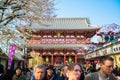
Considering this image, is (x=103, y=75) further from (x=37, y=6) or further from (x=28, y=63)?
(x=28, y=63)

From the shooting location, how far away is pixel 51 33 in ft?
135

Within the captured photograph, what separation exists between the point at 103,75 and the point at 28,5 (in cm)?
1145

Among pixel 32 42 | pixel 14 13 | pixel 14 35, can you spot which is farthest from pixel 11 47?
pixel 32 42

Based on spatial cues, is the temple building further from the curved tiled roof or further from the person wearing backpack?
the person wearing backpack

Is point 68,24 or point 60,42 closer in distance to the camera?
point 60,42

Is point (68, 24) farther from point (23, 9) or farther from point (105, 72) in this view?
point (105, 72)

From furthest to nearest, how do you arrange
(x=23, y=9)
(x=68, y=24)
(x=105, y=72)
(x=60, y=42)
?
(x=68, y=24) < (x=60, y=42) < (x=23, y=9) < (x=105, y=72)

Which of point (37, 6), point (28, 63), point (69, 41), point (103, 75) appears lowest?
point (28, 63)

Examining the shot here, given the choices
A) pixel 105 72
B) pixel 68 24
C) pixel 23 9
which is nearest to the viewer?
pixel 105 72

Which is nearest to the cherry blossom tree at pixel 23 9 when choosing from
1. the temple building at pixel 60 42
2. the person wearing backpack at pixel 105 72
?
the person wearing backpack at pixel 105 72

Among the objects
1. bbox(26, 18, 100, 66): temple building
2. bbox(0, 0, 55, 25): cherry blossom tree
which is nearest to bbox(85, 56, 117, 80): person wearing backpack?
bbox(0, 0, 55, 25): cherry blossom tree

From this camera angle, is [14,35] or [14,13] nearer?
[14,13]

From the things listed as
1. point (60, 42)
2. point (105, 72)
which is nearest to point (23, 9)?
point (105, 72)

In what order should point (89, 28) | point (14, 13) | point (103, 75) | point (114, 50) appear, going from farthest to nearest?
point (89, 28), point (114, 50), point (14, 13), point (103, 75)
